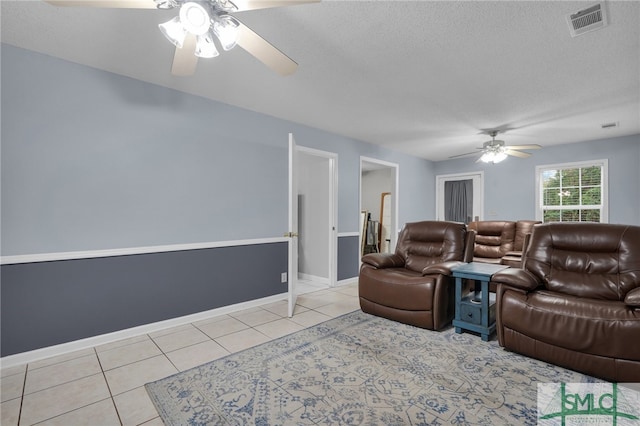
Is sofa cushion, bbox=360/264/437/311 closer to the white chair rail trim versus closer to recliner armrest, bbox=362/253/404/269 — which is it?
recliner armrest, bbox=362/253/404/269

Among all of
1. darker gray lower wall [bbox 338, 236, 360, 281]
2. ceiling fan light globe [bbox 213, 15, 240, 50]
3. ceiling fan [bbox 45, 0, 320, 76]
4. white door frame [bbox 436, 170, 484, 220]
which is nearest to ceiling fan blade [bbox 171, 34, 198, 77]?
ceiling fan [bbox 45, 0, 320, 76]

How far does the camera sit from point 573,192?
17.4 ft

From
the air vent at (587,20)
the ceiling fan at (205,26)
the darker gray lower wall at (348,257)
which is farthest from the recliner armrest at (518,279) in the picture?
the darker gray lower wall at (348,257)

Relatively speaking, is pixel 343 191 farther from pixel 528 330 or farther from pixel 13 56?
pixel 13 56

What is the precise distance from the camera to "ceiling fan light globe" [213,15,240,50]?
1.55 meters

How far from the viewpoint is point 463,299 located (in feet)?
9.80

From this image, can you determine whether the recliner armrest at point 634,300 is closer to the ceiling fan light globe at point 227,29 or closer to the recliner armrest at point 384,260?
the recliner armrest at point 384,260

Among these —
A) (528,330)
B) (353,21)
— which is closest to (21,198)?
(353,21)

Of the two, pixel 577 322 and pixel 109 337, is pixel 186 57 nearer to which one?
pixel 109 337

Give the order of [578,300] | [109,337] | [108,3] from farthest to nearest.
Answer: [109,337]
[578,300]
[108,3]

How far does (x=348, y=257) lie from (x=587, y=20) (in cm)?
389

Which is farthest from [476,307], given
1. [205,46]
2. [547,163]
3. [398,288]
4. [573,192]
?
[547,163]

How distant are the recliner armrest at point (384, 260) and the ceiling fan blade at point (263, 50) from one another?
224 cm

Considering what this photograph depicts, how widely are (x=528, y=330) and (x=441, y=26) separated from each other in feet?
7.62
